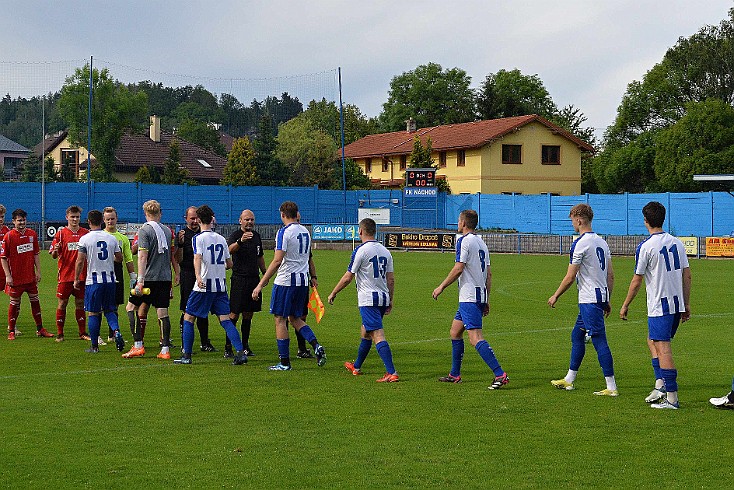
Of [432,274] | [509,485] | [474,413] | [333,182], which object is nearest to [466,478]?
[509,485]

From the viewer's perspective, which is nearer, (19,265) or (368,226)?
(368,226)

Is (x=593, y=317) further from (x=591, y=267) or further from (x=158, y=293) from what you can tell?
(x=158, y=293)

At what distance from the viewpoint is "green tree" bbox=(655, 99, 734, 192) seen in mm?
65438

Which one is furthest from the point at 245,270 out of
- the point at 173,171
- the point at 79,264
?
the point at 173,171

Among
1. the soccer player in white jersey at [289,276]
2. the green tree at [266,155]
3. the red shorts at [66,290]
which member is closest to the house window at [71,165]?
the green tree at [266,155]

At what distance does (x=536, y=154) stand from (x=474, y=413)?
6269cm

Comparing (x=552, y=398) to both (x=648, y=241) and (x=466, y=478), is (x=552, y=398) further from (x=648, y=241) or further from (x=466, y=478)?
(x=466, y=478)

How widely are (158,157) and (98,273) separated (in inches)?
2755

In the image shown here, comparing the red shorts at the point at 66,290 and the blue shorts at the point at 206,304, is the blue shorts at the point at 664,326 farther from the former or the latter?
the red shorts at the point at 66,290

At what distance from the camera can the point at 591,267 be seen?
34.3 feet

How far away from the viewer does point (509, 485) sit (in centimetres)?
690

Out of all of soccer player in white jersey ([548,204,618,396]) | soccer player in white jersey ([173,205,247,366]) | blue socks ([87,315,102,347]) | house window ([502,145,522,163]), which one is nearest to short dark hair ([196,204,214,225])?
soccer player in white jersey ([173,205,247,366])

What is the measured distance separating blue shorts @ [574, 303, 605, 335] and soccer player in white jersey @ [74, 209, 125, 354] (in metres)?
6.87

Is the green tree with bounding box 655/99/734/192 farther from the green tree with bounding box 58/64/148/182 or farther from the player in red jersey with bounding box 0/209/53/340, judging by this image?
the player in red jersey with bounding box 0/209/53/340
